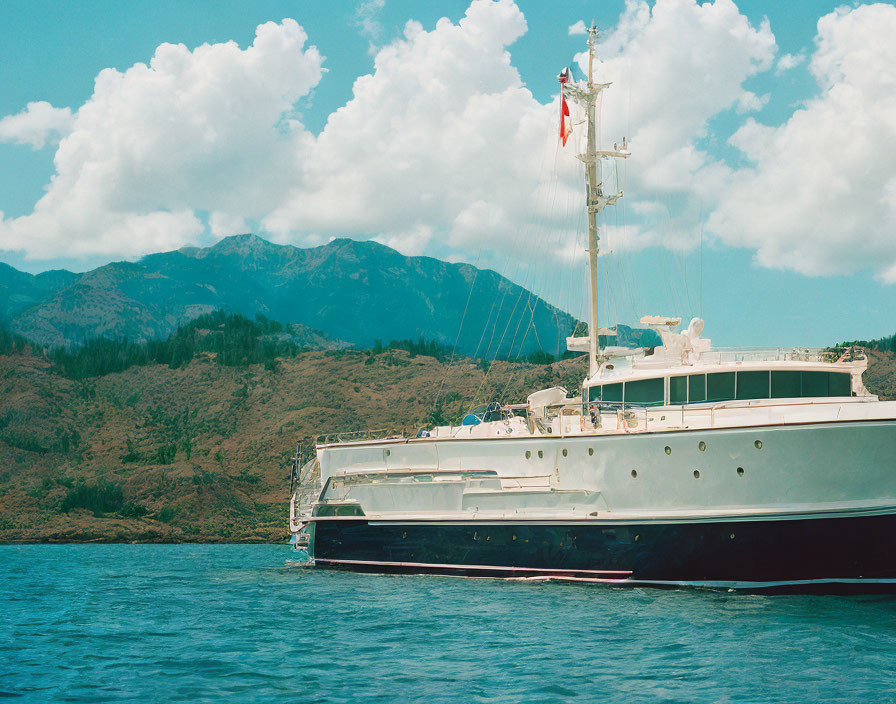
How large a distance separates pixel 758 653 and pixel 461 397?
3197 inches

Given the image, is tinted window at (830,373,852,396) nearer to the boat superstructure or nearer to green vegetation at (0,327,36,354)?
the boat superstructure

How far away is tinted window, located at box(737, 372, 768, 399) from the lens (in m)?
20.2

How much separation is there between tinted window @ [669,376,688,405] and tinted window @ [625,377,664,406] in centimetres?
26

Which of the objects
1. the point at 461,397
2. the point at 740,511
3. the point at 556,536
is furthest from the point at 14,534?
the point at 740,511

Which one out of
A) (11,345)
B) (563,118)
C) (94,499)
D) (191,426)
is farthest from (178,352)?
(563,118)

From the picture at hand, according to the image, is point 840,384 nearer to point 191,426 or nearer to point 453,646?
point 453,646

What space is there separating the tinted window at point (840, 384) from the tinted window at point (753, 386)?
5.73 ft

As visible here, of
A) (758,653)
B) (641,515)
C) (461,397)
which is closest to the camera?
(758,653)

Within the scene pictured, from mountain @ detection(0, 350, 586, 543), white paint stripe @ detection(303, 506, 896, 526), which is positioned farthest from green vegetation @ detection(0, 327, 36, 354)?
white paint stripe @ detection(303, 506, 896, 526)

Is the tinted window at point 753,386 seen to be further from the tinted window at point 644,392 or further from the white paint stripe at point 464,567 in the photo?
the white paint stripe at point 464,567

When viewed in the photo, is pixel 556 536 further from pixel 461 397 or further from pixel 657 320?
pixel 461 397

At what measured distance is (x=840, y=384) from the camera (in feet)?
67.7

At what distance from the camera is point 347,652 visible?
47.0 feet

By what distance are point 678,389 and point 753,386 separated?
178 cm
